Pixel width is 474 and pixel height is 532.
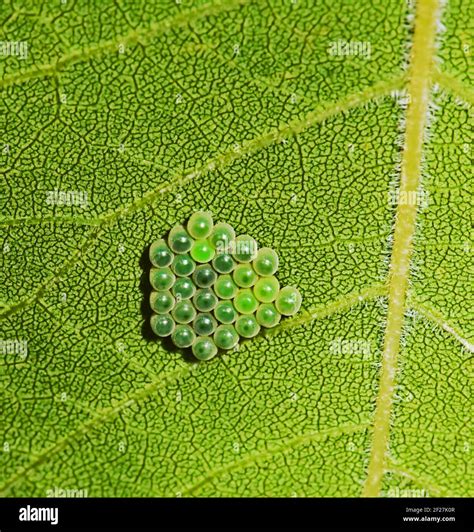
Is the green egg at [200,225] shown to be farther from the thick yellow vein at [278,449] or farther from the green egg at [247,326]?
the thick yellow vein at [278,449]

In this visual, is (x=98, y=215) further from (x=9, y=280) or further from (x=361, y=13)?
(x=361, y=13)

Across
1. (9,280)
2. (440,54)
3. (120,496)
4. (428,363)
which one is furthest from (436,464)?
(9,280)

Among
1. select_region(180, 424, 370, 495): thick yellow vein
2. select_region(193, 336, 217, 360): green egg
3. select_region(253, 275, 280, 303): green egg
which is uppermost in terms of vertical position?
select_region(253, 275, 280, 303): green egg

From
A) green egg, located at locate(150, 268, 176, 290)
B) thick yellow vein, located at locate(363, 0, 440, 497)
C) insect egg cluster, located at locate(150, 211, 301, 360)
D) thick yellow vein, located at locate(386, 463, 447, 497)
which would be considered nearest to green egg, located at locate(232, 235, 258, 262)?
insect egg cluster, located at locate(150, 211, 301, 360)

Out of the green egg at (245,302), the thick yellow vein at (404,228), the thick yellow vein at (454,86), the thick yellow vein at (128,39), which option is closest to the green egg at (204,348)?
the green egg at (245,302)

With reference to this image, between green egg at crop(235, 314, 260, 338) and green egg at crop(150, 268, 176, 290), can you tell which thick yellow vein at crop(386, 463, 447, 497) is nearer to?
green egg at crop(235, 314, 260, 338)
